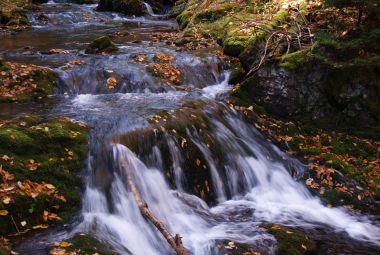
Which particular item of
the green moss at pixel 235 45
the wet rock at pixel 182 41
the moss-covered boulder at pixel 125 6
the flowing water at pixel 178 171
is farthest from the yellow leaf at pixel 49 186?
the moss-covered boulder at pixel 125 6

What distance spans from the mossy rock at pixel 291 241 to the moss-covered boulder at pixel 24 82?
6.00 meters

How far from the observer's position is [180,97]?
32.2ft

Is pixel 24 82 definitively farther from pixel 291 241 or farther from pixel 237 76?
pixel 291 241

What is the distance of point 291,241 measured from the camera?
6008 millimetres

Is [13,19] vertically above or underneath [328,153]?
above

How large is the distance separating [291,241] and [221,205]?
1.64 meters

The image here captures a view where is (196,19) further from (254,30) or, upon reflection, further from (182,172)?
(182,172)

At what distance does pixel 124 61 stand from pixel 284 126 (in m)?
4.93

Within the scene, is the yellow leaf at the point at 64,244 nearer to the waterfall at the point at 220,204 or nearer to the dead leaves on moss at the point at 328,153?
the waterfall at the point at 220,204

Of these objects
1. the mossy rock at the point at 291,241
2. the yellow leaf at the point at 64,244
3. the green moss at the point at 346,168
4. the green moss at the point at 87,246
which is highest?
the yellow leaf at the point at 64,244

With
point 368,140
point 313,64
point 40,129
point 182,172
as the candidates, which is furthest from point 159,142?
point 368,140

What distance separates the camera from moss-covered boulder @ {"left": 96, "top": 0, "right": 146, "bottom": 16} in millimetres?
24117

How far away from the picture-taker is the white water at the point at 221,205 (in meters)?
5.84

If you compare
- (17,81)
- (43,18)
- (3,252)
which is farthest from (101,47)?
(43,18)
